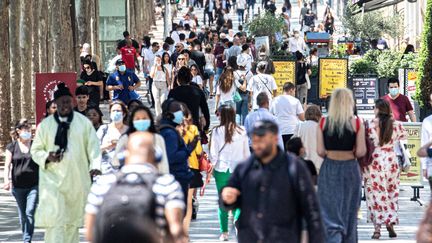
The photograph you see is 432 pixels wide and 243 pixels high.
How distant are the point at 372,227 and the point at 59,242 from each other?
17.1ft

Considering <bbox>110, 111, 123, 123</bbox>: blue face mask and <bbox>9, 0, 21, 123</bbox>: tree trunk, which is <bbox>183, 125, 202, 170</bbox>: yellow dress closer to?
<bbox>110, 111, 123, 123</bbox>: blue face mask

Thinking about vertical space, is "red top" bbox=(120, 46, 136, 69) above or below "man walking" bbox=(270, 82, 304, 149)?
above

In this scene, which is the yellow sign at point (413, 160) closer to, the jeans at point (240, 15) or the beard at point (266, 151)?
the beard at point (266, 151)

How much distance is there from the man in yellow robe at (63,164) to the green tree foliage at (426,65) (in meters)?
11.7

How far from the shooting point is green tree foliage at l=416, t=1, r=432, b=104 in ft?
82.9

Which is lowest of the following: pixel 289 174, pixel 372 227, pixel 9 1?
pixel 372 227

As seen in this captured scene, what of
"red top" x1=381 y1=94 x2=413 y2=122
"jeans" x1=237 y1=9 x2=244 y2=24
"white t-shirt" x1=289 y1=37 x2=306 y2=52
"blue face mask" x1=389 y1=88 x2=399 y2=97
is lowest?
A: "red top" x1=381 y1=94 x2=413 y2=122

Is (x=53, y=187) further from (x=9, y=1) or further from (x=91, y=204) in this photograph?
(x=9, y=1)

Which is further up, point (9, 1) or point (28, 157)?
point (9, 1)

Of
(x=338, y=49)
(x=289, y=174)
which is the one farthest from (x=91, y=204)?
(x=338, y=49)

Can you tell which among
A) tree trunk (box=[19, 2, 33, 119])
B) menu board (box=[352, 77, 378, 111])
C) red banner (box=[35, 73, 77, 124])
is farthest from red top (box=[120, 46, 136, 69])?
red banner (box=[35, 73, 77, 124])

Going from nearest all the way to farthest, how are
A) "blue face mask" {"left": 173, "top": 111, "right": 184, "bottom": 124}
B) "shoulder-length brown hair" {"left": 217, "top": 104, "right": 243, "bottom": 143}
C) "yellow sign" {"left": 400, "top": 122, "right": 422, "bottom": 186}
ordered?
"blue face mask" {"left": 173, "top": 111, "right": 184, "bottom": 124}, "shoulder-length brown hair" {"left": 217, "top": 104, "right": 243, "bottom": 143}, "yellow sign" {"left": 400, "top": 122, "right": 422, "bottom": 186}

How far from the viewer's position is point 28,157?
639 inches

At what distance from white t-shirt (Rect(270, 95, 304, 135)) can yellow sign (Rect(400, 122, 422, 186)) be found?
5.77 feet
